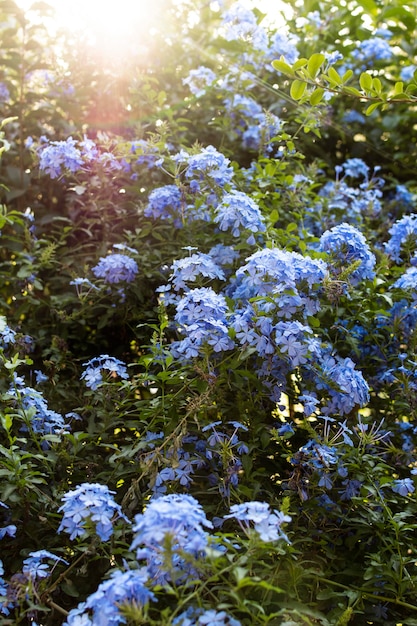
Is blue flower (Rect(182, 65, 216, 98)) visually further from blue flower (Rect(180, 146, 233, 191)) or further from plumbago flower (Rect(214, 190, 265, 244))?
plumbago flower (Rect(214, 190, 265, 244))

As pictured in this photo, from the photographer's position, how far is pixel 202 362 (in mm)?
1618

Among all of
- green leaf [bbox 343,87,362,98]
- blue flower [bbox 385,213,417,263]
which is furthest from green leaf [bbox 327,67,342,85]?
blue flower [bbox 385,213,417,263]

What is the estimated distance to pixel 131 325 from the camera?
7.50 ft

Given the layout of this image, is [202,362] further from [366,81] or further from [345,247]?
[366,81]

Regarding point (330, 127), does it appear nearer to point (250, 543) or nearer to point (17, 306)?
point (17, 306)

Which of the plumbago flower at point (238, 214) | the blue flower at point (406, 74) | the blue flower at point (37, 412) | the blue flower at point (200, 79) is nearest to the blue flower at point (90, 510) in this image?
the blue flower at point (37, 412)

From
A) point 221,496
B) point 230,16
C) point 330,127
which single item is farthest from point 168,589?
point 330,127

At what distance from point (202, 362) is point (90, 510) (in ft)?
1.36

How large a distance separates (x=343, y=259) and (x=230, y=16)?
119 centimetres

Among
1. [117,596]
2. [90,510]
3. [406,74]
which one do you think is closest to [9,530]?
[90,510]

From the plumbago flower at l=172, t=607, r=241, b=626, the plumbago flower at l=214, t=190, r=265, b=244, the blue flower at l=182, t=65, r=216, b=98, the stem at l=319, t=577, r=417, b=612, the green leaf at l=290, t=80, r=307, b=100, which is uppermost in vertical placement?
the green leaf at l=290, t=80, r=307, b=100

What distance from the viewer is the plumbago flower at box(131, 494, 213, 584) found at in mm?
1157

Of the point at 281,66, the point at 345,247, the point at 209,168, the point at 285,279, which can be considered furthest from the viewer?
the point at 209,168

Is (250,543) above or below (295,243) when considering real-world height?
below
